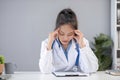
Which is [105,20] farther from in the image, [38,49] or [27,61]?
[27,61]

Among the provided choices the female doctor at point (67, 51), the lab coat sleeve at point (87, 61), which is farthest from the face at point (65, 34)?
the lab coat sleeve at point (87, 61)

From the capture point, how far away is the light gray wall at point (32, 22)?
4.10 metres

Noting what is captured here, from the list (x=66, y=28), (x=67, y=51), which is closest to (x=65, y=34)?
(x=66, y=28)

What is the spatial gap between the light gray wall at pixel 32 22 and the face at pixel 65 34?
133cm

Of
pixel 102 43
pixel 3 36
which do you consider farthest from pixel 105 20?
pixel 3 36

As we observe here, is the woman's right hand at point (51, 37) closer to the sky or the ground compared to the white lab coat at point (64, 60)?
closer to the sky

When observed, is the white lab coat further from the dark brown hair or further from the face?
the dark brown hair

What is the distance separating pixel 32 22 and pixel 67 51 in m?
1.44

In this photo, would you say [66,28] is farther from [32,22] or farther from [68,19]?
[32,22]

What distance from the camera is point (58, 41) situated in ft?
9.36

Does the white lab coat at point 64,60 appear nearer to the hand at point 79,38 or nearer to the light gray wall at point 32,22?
the hand at point 79,38

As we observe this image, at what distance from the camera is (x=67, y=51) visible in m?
2.86

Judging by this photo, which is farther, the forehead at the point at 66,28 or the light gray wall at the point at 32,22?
the light gray wall at the point at 32,22

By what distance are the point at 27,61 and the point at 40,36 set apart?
0.49 metres
